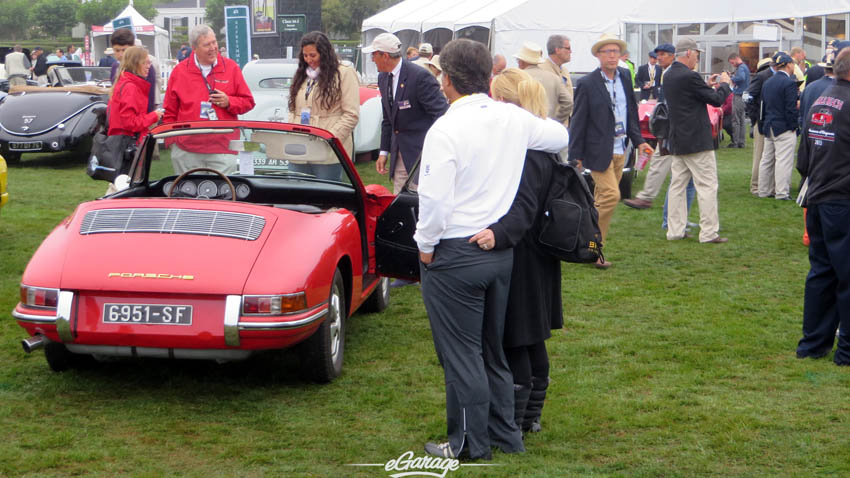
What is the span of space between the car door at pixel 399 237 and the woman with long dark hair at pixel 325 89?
236 centimetres

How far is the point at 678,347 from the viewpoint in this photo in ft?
19.6

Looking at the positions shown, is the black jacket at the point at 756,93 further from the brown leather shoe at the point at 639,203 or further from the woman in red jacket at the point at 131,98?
the woman in red jacket at the point at 131,98

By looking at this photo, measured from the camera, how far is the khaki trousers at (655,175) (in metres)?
11.1

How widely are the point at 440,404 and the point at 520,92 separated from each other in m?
1.70

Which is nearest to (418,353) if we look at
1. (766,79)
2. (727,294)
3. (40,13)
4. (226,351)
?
(226,351)

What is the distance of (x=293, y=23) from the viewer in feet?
93.9

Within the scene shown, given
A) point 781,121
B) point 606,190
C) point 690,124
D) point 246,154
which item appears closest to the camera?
point 246,154

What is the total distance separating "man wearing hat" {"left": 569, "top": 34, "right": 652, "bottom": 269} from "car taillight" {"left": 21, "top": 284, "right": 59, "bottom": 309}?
4763 mm

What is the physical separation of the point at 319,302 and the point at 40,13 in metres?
132

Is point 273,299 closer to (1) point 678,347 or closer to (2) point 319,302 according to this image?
(2) point 319,302

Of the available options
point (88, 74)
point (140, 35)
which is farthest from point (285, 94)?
point (140, 35)

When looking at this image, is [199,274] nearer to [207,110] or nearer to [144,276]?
[144,276]

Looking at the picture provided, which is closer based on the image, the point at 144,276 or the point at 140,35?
the point at 144,276

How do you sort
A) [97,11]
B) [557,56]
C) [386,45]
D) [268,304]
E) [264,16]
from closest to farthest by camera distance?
[268,304]
[386,45]
[557,56]
[264,16]
[97,11]
